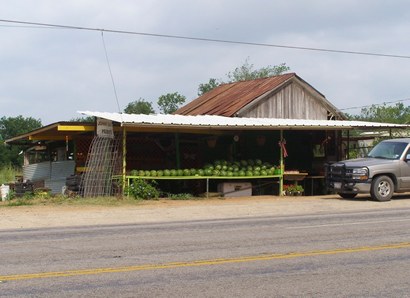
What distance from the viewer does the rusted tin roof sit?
28.2 metres

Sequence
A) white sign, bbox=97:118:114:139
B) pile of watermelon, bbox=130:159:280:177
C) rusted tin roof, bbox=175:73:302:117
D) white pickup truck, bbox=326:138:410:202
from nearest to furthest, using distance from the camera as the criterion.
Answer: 1. white pickup truck, bbox=326:138:410:202
2. white sign, bbox=97:118:114:139
3. pile of watermelon, bbox=130:159:280:177
4. rusted tin roof, bbox=175:73:302:117

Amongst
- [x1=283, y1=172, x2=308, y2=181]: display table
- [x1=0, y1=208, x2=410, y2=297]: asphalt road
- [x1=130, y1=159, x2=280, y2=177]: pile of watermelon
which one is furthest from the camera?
[x1=283, y1=172, x2=308, y2=181]: display table

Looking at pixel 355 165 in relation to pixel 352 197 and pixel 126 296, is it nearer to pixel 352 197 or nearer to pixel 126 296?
pixel 352 197

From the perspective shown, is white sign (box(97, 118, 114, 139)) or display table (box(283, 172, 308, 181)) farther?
display table (box(283, 172, 308, 181))

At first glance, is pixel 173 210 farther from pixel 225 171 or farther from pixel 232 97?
pixel 232 97

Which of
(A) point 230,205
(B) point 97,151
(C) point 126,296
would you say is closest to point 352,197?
(A) point 230,205

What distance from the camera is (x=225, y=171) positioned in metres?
21.3

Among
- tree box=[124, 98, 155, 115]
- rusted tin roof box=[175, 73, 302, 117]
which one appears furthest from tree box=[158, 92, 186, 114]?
A: rusted tin roof box=[175, 73, 302, 117]

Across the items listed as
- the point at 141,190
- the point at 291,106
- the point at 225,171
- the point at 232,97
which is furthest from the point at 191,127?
the point at 291,106

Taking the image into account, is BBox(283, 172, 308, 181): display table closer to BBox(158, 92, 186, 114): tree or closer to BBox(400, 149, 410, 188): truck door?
BBox(400, 149, 410, 188): truck door

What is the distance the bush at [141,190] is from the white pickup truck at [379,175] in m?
6.18

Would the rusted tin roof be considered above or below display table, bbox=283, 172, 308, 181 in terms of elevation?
above

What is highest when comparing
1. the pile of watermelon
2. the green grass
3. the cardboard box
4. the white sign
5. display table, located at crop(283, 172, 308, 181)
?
the white sign

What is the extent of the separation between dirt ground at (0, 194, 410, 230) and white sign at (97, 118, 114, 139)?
2.60 metres
